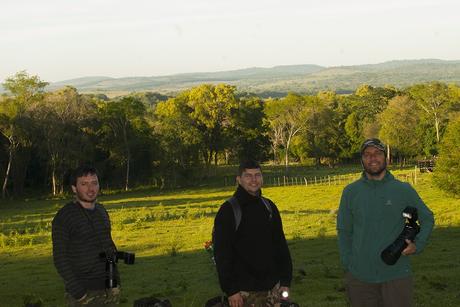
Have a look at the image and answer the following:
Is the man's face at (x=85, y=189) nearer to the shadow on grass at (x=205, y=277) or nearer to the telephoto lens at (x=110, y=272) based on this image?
the telephoto lens at (x=110, y=272)

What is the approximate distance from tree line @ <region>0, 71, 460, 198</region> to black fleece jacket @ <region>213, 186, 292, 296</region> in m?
41.6

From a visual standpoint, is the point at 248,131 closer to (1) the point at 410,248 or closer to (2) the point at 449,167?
(2) the point at 449,167

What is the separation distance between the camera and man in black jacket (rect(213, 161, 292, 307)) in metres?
6.58

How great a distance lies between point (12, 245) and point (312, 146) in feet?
253

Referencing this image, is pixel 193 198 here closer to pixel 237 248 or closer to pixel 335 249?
pixel 335 249

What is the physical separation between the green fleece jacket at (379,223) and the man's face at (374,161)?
12cm

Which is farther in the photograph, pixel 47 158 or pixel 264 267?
pixel 47 158

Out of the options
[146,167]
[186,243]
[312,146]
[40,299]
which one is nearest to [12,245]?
[186,243]

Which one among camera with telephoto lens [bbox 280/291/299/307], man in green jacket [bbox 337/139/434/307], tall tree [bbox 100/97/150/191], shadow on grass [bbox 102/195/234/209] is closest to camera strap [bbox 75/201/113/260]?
camera with telephoto lens [bbox 280/291/299/307]

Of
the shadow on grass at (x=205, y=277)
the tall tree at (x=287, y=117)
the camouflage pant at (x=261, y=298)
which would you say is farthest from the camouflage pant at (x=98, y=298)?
the tall tree at (x=287, y=117)

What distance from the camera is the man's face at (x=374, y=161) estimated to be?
6648 millimetres

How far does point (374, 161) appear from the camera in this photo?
6664 mm

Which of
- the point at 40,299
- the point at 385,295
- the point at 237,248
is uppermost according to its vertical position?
the point at 237,248

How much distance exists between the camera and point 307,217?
38.7 meters
